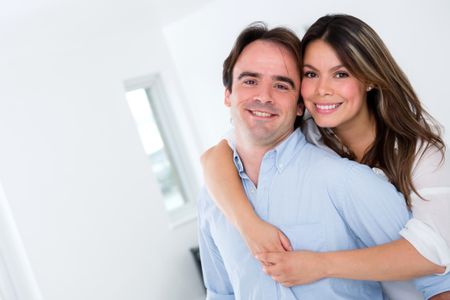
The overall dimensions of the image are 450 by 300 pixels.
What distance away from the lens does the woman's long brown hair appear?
1729mm

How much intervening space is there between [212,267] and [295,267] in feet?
1.64

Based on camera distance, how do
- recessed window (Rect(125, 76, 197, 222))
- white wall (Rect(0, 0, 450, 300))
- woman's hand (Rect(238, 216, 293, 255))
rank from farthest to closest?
1. recessed window (Rect(125, 76, 197, 222))
2. white wall (Rect(0, 0, 450, 300))
3. woman's hand (Rect(238, 216, 293, 255))

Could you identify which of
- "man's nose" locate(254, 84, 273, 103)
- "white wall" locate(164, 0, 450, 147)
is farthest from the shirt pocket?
"white wall" locate(164, 0, 450, 147)

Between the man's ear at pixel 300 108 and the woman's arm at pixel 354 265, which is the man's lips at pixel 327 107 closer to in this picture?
the man's ear at pixel 300 108

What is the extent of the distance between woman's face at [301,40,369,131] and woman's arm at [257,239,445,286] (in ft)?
1.53

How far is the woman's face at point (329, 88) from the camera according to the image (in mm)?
1784

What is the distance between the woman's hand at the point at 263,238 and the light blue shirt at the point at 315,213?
4cm

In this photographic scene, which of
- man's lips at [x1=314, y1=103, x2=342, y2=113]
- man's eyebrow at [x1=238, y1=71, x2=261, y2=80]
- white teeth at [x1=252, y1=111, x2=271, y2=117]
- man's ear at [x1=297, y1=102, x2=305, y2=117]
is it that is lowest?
man's lips at [x1=314, y1=103, x2=342, y2=113]

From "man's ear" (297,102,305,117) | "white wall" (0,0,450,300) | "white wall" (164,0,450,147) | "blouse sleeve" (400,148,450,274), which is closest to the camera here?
→ "blouse sleeve" (400,148,450,274)

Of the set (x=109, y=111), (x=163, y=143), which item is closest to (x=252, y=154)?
(x=109, y=111)

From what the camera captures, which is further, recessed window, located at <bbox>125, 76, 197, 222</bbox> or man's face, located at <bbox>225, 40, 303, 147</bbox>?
recessed window, located at <bbox>125, 76, 197, 222</bbox>

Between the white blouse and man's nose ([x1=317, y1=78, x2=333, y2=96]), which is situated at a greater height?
man's nose ([x1=317, y1=78, x2=333, y2=96])

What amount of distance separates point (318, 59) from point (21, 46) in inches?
119

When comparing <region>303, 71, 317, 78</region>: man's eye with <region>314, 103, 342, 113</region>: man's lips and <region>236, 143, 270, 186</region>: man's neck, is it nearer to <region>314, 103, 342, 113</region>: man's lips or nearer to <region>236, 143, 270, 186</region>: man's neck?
<region>314, 103, 342, 113</region>: man's lips
